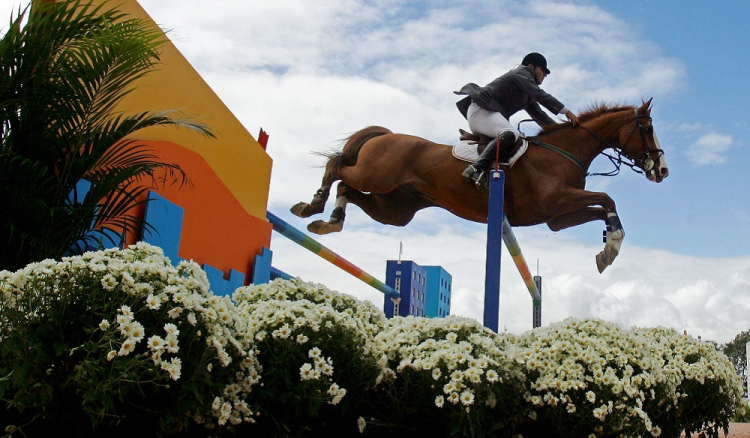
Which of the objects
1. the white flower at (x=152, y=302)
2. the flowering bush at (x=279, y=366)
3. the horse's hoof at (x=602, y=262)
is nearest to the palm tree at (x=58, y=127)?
the flowering bush at (x=279, y=366)

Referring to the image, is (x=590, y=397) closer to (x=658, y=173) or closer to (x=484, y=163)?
(x=484, y=163)

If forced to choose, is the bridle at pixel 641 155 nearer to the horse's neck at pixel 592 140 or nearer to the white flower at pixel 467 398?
the horse's neck at pixel 592 140

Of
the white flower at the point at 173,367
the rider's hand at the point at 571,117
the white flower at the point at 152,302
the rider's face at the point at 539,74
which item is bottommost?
the white flower at the point at 173,367

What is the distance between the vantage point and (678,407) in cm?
333

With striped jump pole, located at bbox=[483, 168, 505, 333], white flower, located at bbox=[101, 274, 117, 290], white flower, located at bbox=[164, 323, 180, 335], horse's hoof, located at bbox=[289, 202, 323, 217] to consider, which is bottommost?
white flower, located at bbox=[164, 323, 180, 335]

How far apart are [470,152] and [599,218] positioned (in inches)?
36.7

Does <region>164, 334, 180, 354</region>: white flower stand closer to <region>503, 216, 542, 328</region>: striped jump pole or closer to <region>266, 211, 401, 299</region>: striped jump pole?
<region>503, 216, 542, 328</region>: striped jump pole

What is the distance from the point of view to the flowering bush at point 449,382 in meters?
2.35

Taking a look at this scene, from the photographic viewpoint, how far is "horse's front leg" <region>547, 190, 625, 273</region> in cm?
390

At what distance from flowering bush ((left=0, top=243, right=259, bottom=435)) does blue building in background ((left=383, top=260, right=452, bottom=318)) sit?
4244 millimetres

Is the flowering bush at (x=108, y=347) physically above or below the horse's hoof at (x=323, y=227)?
below

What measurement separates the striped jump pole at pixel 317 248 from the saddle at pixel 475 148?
47.4 inches

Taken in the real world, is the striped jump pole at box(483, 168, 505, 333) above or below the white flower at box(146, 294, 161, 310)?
above

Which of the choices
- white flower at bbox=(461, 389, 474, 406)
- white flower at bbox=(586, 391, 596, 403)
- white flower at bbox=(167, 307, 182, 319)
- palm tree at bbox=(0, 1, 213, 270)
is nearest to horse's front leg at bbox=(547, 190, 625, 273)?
white flower at bbox=(586, 391, 596, 403)
